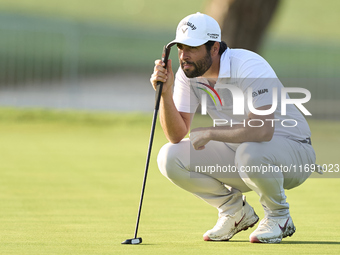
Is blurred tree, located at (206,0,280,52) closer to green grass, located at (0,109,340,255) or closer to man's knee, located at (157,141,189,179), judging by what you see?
green grass, located at (0,109,340,255)

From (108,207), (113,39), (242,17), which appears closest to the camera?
(108,207)

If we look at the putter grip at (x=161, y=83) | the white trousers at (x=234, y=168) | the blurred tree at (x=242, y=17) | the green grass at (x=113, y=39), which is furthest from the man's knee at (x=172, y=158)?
the green grass at (x=113, y=39)

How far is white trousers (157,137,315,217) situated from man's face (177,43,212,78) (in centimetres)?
49

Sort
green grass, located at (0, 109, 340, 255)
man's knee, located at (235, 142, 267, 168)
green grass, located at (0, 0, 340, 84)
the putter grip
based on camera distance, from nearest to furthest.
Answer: green grass, located at (0, 109, 340, 255) → man's knee, located at (235, 142, 267, 168) → the putter grip → green grass, located at (0, 0, 340, 84)

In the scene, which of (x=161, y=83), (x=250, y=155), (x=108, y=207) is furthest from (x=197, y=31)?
(x=108, y=207)

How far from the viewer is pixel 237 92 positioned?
468 centimetres

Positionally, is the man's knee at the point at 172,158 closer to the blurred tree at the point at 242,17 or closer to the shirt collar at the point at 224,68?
the shirt collar at the point at 224,68

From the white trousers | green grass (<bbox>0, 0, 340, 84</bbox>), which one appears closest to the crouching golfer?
the white trousers

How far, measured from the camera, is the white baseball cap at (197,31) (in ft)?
15.0

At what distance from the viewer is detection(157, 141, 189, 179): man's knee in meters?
4.80

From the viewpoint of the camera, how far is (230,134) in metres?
4.55

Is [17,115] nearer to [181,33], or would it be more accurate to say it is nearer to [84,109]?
[84,109]

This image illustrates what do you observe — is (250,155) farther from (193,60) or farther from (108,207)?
(108,207)

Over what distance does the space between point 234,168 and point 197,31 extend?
0.88 m
